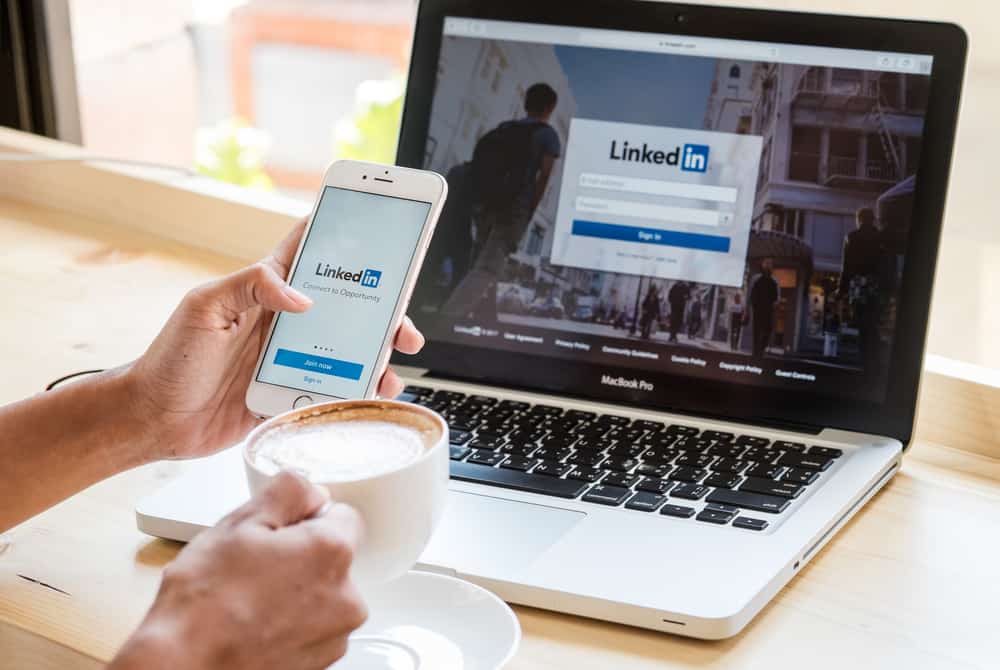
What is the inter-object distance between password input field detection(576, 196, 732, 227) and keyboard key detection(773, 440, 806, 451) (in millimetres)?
186

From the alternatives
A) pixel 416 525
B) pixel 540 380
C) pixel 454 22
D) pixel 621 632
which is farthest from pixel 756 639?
pixel 454 22

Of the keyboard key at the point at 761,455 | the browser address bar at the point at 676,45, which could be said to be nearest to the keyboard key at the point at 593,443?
the keyboard key at the point at 761,455

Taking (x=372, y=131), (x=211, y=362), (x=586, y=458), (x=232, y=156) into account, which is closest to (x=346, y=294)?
(x=211, y=362)

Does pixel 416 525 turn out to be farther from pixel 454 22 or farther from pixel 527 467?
pixel 454 22

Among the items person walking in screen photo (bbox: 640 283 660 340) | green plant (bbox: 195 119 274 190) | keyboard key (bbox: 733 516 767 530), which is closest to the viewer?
keyboard key (bbox: 733 516 767 530)

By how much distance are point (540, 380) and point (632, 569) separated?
29cm

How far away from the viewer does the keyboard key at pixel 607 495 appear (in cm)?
77

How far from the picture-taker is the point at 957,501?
2.71ft

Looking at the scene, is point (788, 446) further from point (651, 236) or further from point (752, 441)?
point (651, 236)

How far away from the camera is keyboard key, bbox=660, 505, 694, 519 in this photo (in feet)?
2.47

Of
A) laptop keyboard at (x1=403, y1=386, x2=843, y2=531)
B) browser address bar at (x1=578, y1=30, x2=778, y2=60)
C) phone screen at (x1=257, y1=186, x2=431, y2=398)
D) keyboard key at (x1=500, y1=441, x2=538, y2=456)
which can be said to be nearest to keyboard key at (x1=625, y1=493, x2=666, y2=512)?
laptop keyboard at (x1=403, y1=386, x2=843, y2=531)

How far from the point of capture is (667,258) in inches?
36.9

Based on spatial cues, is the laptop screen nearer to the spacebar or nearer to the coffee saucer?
the spacebar

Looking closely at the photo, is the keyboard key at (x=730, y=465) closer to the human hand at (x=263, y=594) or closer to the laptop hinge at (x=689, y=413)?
the laptop hinge at (x=689, y=413)
